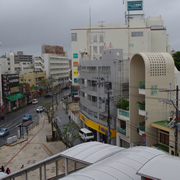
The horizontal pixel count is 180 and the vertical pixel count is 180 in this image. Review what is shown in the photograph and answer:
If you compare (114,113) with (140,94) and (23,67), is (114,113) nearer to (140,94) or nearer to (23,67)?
(140,94)

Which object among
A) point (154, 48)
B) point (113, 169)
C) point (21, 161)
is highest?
point (154, 48)

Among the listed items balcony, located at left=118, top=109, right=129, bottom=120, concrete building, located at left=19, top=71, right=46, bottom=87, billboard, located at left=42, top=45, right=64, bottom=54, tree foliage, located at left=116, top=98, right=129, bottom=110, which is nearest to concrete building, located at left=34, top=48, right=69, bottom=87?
billboard, located at left=42, top=45, right=64, bottom=54

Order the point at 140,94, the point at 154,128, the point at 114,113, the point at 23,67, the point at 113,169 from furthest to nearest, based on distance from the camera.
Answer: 1. the point at 23,67
2. the point at 114,113
3. the point at 140,94
4. the point at 154,128
5. the point at 113,169

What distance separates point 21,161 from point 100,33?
1463 inches

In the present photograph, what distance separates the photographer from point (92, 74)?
3241cm

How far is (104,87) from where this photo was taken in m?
29.1

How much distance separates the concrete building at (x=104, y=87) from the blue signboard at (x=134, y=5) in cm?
2670

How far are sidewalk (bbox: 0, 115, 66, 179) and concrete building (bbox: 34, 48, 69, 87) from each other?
194 ft

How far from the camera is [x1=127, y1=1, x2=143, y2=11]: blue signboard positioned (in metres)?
54.3

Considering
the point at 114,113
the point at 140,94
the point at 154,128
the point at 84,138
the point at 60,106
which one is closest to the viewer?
the point at 154,128

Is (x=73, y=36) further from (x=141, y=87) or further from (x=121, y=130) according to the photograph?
(x=141, y=87)

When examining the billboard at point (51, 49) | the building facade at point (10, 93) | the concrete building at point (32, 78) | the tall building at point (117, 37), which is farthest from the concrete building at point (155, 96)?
the billboard at point (51, 49)

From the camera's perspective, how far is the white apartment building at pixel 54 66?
9194 cm

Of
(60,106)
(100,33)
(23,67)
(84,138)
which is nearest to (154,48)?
(100,33)
